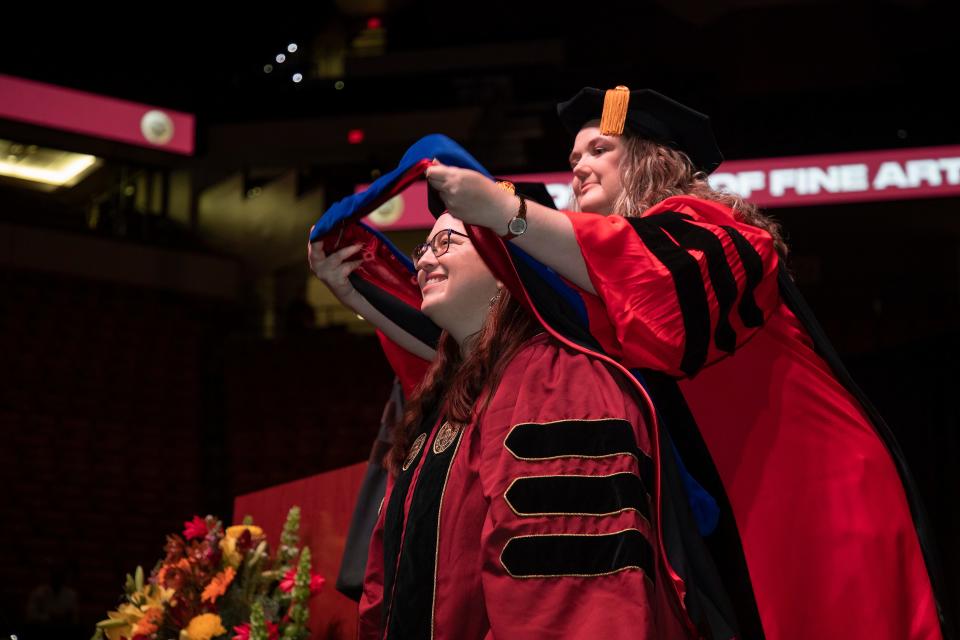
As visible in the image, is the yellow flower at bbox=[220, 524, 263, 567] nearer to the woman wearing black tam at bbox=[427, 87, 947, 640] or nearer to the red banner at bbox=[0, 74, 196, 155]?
the woman wearing black tam at bbox=[427, 87, 947, 640]

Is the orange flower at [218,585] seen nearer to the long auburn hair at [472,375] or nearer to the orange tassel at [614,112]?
the long auburn hair at [472,375]

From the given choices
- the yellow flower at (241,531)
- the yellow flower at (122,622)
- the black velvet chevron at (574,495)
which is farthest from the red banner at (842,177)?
the black velvet chevron at (574,495)

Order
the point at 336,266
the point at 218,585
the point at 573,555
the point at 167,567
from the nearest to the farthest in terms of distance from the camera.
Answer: the point at 573,555 → the point at 336,266 → the point at 218,585 → the point at 167,567

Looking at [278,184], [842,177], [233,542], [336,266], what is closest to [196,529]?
[233,542]

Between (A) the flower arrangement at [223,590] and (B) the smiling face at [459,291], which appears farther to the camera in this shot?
(A) the flower arrangement at [223,590]

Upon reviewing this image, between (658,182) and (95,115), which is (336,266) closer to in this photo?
(658,182)

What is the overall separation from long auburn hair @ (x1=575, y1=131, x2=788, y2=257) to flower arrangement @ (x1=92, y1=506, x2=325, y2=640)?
1261 millimetres

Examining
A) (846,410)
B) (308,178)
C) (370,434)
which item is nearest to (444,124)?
(308,178)

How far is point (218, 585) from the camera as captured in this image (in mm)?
2926

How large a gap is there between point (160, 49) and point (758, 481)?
44.6 ft

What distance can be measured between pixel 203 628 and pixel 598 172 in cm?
144

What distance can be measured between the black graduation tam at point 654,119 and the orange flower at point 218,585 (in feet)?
4.65

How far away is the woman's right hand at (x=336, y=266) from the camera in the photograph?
262cm

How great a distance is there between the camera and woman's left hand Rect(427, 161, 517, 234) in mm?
1876
